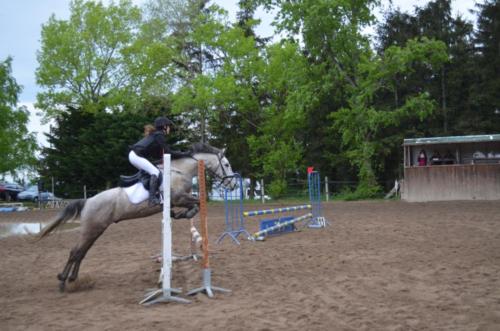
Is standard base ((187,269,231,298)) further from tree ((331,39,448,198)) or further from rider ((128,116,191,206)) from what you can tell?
tree ((331,39,448,198))

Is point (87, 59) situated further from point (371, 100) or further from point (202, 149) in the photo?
point (202, 149)

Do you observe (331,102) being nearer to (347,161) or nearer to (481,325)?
(347,161)

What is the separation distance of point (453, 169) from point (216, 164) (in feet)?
60.7

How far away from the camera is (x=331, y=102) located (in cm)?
3725

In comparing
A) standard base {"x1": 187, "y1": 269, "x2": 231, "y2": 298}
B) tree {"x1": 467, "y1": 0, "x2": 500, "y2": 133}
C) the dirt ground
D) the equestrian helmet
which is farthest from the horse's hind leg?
tree {"x1": 467, "y1": 0, "x2": 500, "y2": 133}

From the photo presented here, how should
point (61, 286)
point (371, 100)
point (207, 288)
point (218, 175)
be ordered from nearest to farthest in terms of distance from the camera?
point (207, 288) → point (61, 286) → point (218, 175) → point (371, 100)

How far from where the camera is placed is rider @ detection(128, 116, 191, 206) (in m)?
7.84

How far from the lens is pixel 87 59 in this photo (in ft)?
139

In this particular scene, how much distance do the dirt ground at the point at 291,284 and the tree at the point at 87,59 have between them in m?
31.2

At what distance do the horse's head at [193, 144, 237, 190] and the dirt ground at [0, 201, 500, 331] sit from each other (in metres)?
1.50

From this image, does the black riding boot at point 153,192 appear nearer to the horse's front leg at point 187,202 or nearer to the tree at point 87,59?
the horse's front leg at point 187,202

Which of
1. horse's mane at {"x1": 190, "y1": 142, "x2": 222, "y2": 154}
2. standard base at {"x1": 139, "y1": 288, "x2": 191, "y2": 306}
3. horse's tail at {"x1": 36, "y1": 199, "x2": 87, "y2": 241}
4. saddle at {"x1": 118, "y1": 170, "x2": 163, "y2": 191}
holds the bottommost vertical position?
standard base at {"x1": 139, "y1": 288, "x2": 191, "y2": 306}

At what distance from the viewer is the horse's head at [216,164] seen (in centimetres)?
903

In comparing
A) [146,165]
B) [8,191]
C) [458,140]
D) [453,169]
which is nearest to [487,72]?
[458,140]
